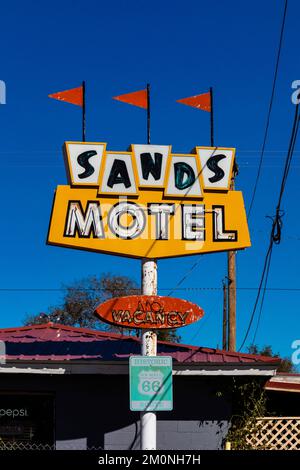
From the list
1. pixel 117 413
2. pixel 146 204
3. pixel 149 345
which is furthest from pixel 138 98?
pixel 117 413

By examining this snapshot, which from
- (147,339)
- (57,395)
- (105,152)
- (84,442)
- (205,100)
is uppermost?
(205,100)

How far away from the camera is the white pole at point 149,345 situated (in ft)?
40.0

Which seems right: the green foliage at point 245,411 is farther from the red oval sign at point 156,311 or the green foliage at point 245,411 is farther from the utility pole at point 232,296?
the utility pole at point 232,296

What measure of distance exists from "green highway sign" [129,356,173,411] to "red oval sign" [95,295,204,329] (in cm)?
63

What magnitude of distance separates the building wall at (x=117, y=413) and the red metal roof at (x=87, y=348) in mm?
449

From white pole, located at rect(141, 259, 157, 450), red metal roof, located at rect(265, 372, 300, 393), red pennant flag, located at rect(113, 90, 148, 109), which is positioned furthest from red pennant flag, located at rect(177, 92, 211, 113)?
red metal roof, located at rect(265, 372, 300, 393)

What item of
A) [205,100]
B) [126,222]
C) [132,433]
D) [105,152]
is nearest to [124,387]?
[132,433]

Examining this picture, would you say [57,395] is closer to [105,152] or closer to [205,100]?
[105,152]

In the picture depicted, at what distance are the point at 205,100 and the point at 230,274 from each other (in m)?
8.30

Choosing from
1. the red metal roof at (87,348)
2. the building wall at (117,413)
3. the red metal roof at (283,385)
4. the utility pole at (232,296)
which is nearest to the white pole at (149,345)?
the red metal roof at (87,348)

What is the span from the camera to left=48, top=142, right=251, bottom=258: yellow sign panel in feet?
41.6

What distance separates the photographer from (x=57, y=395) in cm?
1357

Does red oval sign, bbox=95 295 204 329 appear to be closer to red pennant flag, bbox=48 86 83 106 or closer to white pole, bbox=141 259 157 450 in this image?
white pole, bbox=141 259 157 450
